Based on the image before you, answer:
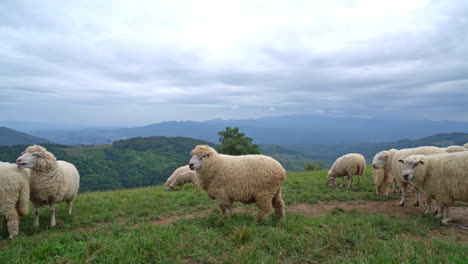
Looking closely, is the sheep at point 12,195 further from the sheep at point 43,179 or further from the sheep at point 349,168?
the sheep at point 349,168

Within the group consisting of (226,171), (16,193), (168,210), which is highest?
(226,171)

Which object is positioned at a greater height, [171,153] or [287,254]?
[287,254]

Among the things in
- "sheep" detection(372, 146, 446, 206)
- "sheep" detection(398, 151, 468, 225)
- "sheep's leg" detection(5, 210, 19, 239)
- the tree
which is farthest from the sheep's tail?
the tree

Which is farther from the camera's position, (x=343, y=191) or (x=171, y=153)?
(x=171, y=153)

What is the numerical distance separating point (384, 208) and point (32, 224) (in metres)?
12.7

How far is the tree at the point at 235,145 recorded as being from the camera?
3362 centimetres

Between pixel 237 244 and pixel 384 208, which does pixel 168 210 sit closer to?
pixel 237 244

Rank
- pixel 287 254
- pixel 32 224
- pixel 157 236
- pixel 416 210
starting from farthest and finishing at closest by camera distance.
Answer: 1. pixel 416 210
2. pixel 32 224
3. pixel 157 236
4. pixel 287 254

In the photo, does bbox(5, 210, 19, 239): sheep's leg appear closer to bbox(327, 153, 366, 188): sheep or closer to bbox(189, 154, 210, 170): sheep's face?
bbox(189, 154, 210, 170): sheep's face

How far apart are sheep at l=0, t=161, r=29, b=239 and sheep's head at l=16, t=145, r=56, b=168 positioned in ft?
0.80

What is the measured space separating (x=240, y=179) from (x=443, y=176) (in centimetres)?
653

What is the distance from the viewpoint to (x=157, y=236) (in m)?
5.08

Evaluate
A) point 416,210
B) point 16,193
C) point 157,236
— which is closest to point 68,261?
point 157,236

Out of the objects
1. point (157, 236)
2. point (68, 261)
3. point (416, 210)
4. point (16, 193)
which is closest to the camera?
point (68, 261)
